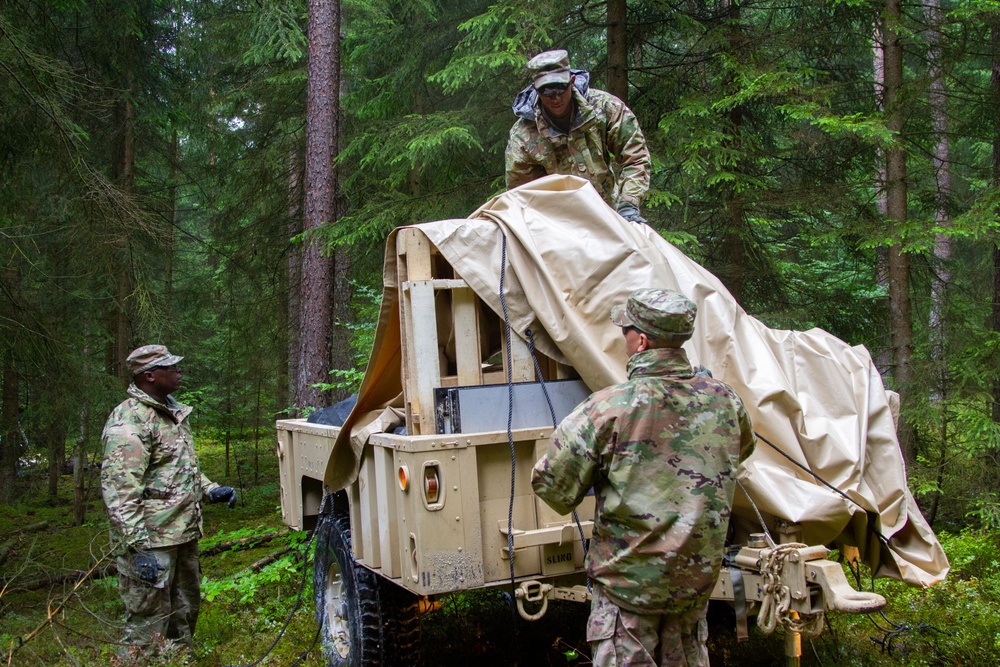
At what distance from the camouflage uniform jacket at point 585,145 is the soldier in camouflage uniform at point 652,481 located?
2450 mm

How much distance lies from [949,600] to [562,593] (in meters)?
3.70

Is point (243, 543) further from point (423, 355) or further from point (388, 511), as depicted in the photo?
point (423, 355)

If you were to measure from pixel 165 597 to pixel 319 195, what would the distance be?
5489 millimetres

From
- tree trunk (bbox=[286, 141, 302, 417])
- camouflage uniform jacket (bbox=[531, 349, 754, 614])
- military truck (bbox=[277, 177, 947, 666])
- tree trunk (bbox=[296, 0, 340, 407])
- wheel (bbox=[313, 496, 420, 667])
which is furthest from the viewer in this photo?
tree trunk (bbox=[286, 141, 302, 417])

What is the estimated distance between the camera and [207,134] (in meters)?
15.4

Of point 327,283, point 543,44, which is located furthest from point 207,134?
point 543,44

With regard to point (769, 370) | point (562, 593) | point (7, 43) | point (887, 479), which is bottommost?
point (562, 593)

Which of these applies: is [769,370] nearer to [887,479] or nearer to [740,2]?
[887,479]

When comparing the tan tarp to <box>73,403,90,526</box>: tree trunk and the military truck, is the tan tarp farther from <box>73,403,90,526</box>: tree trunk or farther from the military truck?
<box>73,403,90,526</box>: tree trunk

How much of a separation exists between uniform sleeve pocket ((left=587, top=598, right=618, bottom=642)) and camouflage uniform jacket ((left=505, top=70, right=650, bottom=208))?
2948 mm

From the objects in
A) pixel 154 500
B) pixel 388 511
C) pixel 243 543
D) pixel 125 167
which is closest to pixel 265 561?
pixel 243 543

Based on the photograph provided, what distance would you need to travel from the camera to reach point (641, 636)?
333 cm

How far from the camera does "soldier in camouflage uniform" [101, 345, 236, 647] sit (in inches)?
216

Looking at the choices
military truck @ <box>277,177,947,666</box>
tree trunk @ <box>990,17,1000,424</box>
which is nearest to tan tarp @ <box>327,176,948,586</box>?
military truck @ <box>277,177,947,666</box>
